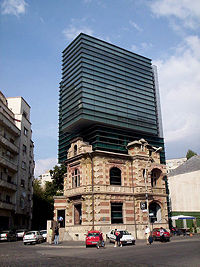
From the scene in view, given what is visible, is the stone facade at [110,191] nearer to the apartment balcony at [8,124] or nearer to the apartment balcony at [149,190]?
the apartment balcony at [149,190]

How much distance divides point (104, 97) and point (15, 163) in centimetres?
4941

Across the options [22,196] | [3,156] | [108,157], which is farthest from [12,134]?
[108,157]

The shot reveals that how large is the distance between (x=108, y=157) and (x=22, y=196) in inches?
1012

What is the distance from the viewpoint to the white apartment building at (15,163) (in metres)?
46.5

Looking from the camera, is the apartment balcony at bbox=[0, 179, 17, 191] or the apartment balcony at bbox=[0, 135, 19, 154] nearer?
the apartment balcony at bbox=[0, 179, 17, 191]

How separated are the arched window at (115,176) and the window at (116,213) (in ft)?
9.19

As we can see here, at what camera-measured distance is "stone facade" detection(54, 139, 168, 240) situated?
33.0 m

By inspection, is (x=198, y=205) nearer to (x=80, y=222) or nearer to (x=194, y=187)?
(x=194, y=187)

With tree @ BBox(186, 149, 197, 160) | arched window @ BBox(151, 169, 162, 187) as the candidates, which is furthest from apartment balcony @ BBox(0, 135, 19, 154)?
tree @ BBox(186, 149, 197, 160)

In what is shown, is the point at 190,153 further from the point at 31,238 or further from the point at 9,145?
the point at 31,238

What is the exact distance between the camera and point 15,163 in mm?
51375

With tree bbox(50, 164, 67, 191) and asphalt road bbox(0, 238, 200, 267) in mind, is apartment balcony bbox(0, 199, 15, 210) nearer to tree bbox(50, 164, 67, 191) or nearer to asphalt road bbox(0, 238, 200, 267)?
tree bbox(50, 164, 67, 191)

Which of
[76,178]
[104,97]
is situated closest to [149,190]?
[76,178]

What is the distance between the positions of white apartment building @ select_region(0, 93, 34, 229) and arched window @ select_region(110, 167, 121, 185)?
1951 centimetres
